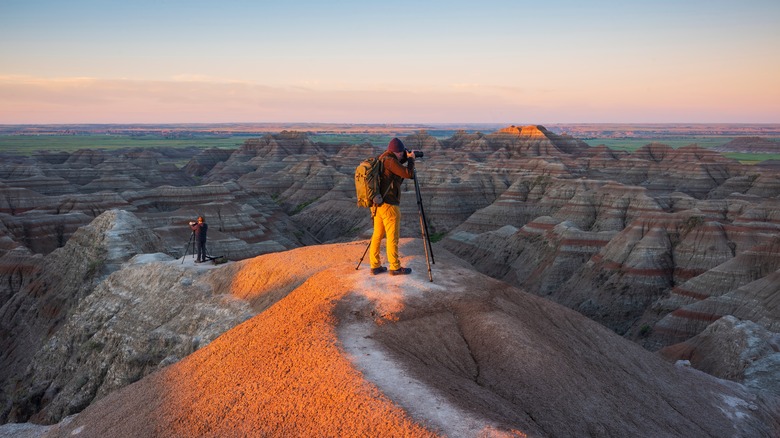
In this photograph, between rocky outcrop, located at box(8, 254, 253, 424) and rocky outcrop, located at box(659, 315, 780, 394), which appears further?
rocky outcrop, located at box(659, 315, 780, 394)

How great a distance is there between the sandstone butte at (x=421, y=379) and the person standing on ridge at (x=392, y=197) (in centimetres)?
63

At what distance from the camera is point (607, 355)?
39.8ft

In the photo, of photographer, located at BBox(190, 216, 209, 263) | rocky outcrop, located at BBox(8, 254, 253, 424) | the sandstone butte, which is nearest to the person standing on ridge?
the sandstone butte

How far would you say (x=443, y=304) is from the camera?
11.2 m

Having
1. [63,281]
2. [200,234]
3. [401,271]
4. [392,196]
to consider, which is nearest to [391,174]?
[392,196]

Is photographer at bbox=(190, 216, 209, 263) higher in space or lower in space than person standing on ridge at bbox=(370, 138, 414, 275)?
lower

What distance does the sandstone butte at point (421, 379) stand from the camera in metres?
7.48

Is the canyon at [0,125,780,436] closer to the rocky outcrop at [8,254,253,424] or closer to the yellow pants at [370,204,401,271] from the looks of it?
the rocky outcrop at [8,254,253,424]

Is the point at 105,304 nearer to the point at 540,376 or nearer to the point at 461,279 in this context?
the point at 461,279

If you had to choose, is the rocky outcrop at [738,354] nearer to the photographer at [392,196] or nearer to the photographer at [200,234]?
the photographer at [392,196]

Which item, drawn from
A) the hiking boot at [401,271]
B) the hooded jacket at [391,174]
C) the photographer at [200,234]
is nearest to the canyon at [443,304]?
the hiking boot at [401,271]

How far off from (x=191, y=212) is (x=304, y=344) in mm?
57423

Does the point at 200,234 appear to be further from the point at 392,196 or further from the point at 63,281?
the point at 63,281

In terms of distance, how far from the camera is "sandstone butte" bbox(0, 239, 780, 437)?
24.5 ft
